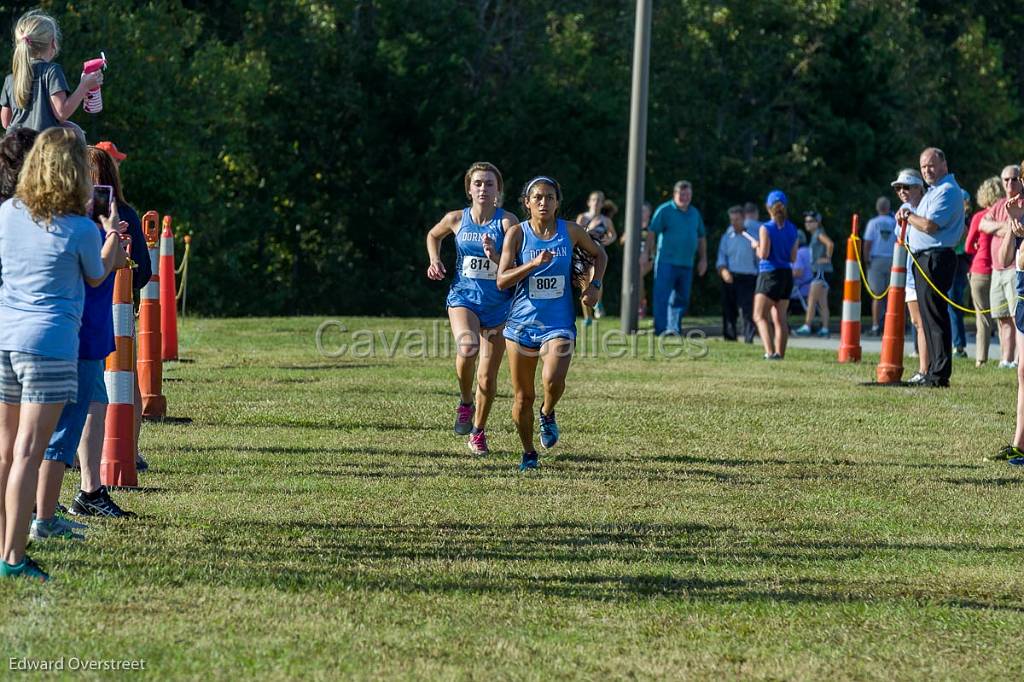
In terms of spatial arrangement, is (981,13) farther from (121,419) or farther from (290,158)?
(121,419)

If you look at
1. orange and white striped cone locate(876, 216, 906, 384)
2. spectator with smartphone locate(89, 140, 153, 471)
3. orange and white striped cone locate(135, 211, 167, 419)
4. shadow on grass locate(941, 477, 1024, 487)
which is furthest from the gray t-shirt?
orange and white striped cone locate(876, 216, 906, 384)

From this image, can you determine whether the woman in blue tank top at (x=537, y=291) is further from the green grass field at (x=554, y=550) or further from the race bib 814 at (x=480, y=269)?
the race bib 814 at (x=480, y=269)

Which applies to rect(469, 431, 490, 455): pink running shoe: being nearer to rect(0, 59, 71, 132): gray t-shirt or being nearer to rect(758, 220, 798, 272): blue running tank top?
rect(0, 59, 71, 132): gray t-shirt

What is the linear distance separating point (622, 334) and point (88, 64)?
13.6m

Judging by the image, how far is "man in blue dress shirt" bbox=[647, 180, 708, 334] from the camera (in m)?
21.6

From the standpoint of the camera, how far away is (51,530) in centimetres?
729

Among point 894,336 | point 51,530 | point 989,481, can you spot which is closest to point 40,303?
point 51,530

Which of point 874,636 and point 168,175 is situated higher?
point 168,175

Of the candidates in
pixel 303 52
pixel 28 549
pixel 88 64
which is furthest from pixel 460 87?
pixel 28 549

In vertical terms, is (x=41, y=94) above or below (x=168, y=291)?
above

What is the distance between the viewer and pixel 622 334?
71.5 ft

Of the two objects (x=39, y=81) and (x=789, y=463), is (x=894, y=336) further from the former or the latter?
(x=39, y=81)

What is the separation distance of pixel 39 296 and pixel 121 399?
2.29 meters

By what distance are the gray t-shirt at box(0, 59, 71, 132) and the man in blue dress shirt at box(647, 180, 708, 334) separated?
1349cm
